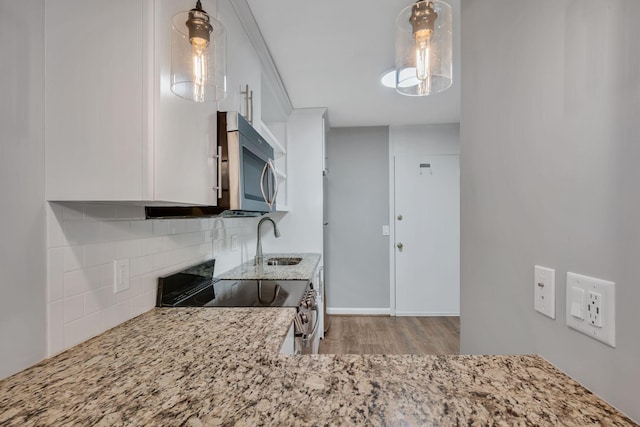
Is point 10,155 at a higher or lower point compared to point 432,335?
higher

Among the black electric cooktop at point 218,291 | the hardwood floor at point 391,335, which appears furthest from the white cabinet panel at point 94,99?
the hardwood floor at point 391,335

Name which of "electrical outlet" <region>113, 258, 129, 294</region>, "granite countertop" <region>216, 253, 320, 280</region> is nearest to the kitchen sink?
"granite countertop" <region>216, 253, 320, 280</region>

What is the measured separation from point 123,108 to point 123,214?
0.45 meters

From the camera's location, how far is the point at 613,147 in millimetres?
574

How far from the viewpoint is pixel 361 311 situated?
151 inches

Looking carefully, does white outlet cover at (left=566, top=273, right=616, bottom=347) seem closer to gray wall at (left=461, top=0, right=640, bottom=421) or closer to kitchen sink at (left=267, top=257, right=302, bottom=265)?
gray wall at (left=461, top=0, right=640, bottom=421)

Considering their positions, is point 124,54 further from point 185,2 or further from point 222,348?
point 222,348

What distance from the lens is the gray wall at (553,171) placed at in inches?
21.7

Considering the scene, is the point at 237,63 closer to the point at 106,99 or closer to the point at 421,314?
the point at 106,99

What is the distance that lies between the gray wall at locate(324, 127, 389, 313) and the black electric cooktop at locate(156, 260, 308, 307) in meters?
1.99

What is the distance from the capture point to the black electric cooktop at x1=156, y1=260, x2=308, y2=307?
1.40m

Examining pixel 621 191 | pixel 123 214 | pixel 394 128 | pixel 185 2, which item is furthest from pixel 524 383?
pixel 394 128

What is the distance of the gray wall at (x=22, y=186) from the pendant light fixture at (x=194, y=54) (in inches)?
14.1

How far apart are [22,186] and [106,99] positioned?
12.0 inches
